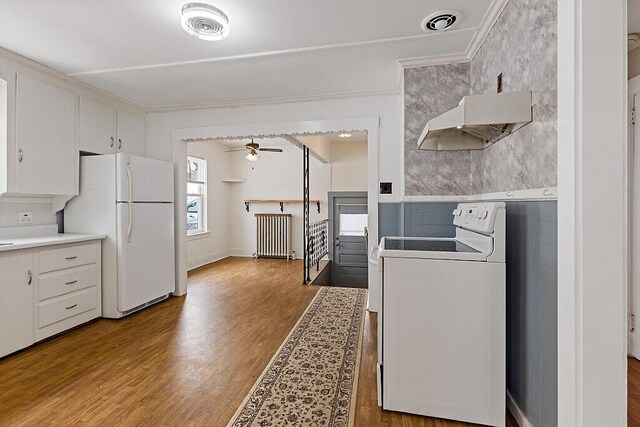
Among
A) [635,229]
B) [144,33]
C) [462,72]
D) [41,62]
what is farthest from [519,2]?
[41,62]

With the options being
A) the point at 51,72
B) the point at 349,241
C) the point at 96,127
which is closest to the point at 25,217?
the point at 96,127

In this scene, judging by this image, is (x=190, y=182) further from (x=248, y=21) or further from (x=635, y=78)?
(x=635, y=78)

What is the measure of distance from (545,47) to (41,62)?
3.74 m

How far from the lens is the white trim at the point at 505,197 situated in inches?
54.1

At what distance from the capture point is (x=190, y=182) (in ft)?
20.4

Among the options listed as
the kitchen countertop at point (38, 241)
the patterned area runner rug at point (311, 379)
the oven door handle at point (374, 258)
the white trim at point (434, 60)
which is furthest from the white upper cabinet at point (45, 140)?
the white trim at point (434, 60)

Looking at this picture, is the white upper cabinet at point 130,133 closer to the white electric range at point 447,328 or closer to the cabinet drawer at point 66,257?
the cabinet drawer at point 66,257

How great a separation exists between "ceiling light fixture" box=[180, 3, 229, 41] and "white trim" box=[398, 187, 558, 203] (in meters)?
1.92

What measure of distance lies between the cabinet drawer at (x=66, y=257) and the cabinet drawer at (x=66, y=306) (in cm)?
28

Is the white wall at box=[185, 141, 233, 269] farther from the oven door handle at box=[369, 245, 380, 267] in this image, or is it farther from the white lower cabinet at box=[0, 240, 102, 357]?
the oven door handle at box=[369, 245, 380, 267]

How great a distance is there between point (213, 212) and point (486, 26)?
5.84 meters

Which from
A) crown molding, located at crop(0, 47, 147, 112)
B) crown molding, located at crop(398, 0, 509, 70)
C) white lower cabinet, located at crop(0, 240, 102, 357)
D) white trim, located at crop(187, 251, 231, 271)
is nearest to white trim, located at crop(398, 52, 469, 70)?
crown molding, located at crop(398, 0, 509, 70)

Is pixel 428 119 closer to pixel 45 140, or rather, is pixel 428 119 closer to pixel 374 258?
pixel 374 258

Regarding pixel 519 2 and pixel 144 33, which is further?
pixel 144 33
